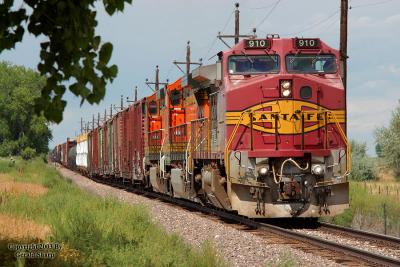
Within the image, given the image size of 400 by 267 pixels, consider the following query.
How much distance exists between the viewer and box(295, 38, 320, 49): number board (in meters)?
14.1

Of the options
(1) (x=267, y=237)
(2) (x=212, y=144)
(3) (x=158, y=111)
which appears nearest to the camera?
(1) (x=267, y=237)

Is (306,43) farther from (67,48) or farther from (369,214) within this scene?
(67,48)

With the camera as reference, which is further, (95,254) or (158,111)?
(158,111)

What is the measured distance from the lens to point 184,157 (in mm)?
18344

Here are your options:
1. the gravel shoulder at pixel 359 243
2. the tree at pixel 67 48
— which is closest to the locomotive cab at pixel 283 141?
the gravel shoulder at pixel 359 243

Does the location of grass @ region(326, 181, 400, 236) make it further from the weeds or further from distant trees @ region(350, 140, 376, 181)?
distant trees @ region(350, 140, 376, 181)

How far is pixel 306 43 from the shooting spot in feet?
46.3

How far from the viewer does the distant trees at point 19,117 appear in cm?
9100

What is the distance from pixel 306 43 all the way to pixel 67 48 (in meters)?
10.4

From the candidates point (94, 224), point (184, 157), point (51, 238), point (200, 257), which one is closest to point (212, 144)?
point (184, 157)

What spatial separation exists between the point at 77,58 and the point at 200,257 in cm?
405

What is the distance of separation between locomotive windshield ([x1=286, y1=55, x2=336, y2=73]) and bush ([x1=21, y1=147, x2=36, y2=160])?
80.7 m

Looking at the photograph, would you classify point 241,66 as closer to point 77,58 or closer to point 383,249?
point 383,249

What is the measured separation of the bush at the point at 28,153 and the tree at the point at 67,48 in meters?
88.8
